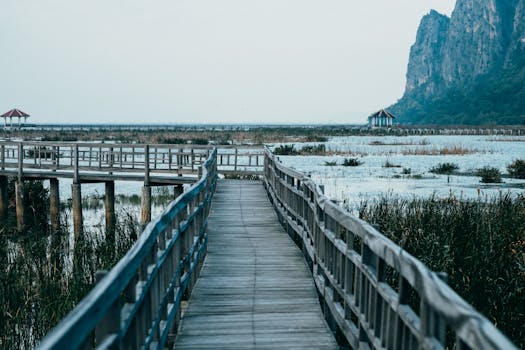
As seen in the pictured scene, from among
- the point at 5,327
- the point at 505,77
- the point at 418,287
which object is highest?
the point at 505,77

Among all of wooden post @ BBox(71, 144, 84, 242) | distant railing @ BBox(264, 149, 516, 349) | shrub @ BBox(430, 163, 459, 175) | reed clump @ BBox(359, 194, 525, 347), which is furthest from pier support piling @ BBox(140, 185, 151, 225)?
shrub @ BBox(430, 163, 459, 175)

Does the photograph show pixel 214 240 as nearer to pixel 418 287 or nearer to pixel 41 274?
pixel 41 274

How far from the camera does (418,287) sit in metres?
2.84

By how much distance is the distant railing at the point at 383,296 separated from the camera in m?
2.27

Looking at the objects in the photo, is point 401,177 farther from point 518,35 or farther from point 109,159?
point 518,35

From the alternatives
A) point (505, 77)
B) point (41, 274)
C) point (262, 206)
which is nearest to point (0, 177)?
point (262, 206)

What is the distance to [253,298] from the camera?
6.57 m

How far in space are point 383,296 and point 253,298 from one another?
10.2ft

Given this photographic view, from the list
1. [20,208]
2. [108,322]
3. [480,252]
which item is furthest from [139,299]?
[20,208]

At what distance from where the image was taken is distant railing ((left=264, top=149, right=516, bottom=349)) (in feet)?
7.45

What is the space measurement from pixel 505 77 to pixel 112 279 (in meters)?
178

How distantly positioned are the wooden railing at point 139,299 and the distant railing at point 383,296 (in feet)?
4.56

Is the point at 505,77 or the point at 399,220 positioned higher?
the point at 505,77

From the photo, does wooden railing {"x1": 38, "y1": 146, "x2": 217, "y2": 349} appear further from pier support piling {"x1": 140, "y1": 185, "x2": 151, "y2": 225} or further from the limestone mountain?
the limestone mountain
